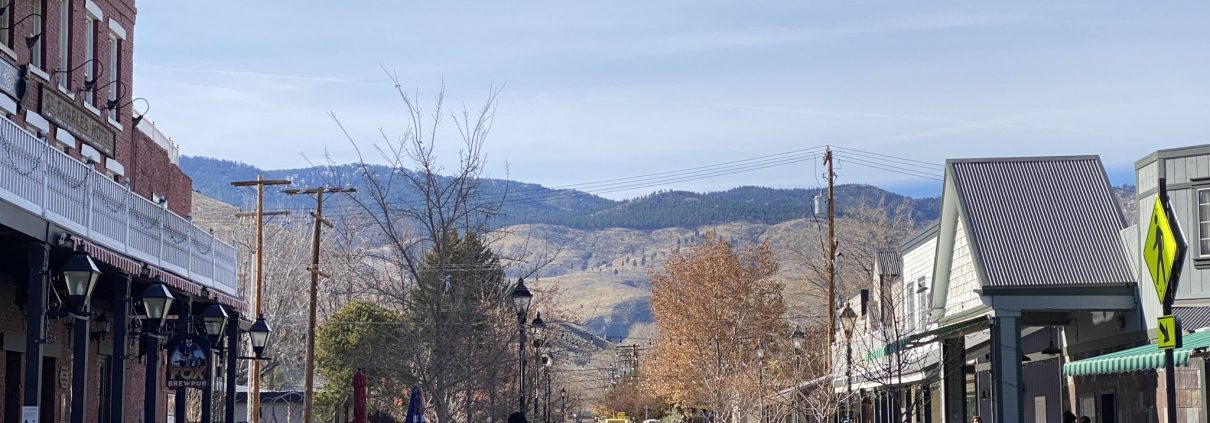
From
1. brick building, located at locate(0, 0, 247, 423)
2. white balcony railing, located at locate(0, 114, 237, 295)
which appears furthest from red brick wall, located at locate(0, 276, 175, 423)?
white balcony railing, located at locate(0, 114, 237, 295)

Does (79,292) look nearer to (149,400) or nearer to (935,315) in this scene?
(149,400)

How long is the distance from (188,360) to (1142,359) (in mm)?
16174

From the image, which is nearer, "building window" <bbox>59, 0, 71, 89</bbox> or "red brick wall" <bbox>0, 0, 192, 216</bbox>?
"red brick wall" <bbox>0, 0, 192, 216</bbox>

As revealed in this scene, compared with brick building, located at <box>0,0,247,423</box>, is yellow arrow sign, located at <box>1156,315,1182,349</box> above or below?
below

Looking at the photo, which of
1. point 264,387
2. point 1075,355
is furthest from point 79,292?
point 264,387

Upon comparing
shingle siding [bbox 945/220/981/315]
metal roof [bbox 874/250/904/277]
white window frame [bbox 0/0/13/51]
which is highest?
white window frame [bbox 0/0/13/51]

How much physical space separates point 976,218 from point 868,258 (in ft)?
158

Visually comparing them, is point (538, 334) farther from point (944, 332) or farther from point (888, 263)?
point (944, 332)

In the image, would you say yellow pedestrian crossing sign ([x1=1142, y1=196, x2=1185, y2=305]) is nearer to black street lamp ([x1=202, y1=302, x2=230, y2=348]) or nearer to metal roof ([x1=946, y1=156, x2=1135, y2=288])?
metal roof ([x1=946, y1=156, x2=1135, y2=288])

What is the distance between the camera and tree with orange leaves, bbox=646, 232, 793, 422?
60.2 metres

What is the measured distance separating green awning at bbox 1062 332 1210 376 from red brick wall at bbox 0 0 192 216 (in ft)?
57.0

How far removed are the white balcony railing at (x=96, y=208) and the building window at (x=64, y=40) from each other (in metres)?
3.62

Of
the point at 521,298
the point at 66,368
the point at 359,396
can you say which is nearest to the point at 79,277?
the point at 521,298

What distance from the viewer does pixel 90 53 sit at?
2728cm
